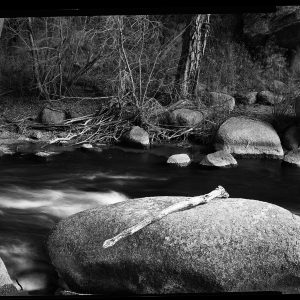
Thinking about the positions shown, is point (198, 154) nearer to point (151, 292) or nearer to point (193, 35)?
point (193, 35)

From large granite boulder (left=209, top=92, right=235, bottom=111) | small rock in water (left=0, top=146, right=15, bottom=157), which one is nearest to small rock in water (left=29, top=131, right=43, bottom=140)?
small rock in water (left=0, top=146, right=15, bottom=157)

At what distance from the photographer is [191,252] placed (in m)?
2.38

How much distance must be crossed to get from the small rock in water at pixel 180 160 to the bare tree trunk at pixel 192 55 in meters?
2.29

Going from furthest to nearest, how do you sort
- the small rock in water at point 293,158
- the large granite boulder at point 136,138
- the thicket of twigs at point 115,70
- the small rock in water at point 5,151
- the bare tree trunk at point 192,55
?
1. the bare tree trunk at point 192,55
2. the thicket of twigs at point 115,70
3. the large granite boulder at point 136,138
4. the small rock in water at point 5,151
5. the small rock in water at point 293,158

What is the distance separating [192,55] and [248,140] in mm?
2361

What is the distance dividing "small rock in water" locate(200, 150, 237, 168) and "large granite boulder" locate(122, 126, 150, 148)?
104cm

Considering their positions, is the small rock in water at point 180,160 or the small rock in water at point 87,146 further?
the small rock in water at point 87,146

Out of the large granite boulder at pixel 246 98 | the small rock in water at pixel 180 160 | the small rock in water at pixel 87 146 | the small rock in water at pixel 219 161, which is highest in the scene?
the large granite boulder at pixel 246 98

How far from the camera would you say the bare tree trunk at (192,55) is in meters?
7.37

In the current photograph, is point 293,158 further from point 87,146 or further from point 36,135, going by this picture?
point 36,135

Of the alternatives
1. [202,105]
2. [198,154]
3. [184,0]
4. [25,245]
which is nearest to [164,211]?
[25,245]

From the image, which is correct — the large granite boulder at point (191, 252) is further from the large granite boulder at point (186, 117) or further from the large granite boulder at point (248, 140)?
the large granite boulder at point (186, 117)

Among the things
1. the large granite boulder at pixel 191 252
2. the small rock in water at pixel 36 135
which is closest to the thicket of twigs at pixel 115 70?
the small rock in water at pixel 36 135

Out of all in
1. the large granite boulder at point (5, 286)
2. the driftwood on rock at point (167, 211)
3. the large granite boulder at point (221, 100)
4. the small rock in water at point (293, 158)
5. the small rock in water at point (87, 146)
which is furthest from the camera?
the large granite boulder at point (221, 100)
